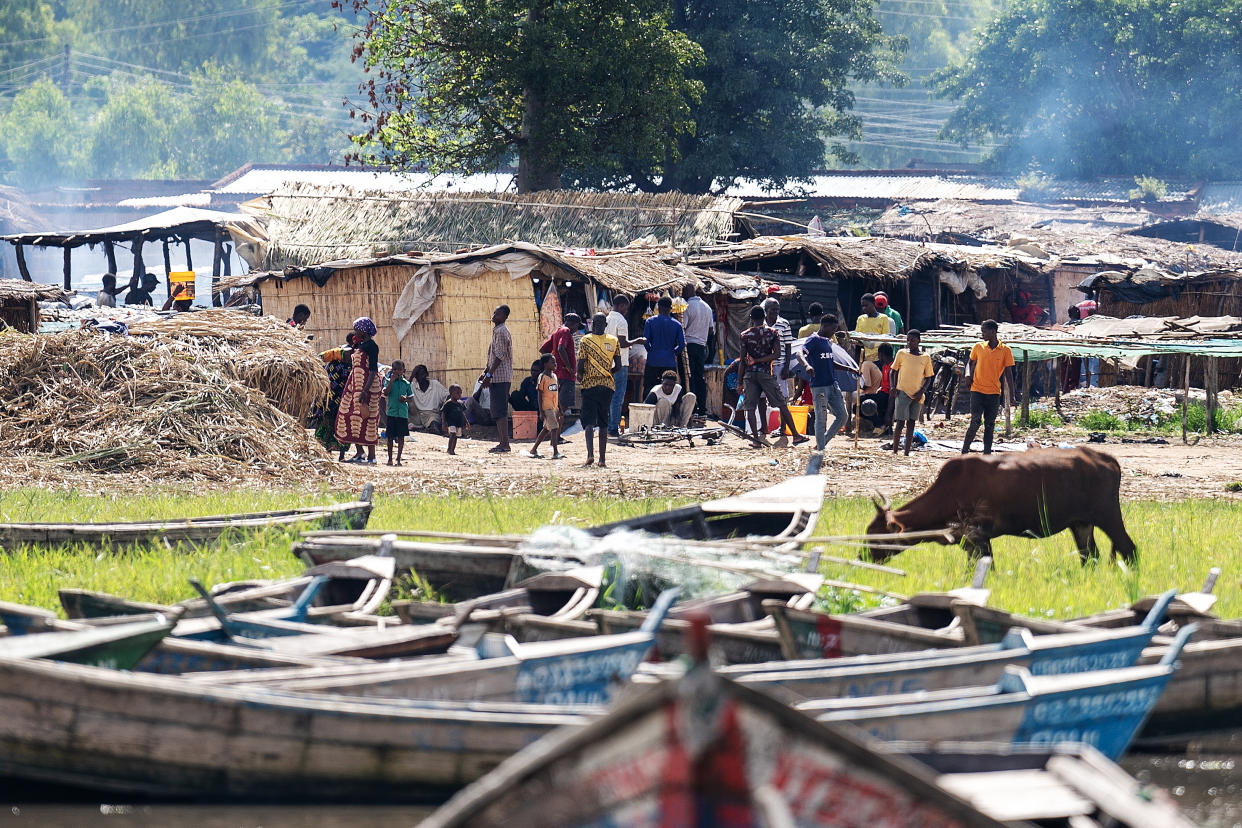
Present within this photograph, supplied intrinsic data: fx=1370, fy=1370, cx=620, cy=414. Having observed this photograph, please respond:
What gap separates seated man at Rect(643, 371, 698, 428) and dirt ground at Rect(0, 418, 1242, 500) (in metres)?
0.74

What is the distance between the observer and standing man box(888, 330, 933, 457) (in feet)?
50.5

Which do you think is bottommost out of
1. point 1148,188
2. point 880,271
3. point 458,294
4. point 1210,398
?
point 1210,398

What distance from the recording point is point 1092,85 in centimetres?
4831

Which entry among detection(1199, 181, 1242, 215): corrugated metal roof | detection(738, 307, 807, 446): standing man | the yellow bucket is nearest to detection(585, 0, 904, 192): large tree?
detection(1199, 181, 1242, 215): corrugated metal roof

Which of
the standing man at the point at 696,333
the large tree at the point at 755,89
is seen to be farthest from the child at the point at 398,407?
the large tree at the point at 755,89

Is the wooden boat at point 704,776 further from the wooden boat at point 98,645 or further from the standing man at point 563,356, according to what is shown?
the standing man at point 563,356

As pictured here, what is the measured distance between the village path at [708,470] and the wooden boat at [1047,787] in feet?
25.7

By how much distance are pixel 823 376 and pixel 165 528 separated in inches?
320

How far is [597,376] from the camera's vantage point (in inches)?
561

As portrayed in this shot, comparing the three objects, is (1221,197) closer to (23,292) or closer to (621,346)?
(621,346)

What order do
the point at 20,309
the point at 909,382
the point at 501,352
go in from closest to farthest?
the point at 909,382, the point at 501,352, the point at 20,309

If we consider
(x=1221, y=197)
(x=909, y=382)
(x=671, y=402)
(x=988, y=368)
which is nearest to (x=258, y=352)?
(x=671, y=402)

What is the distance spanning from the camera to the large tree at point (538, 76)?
26.6 m

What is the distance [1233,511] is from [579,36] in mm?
18428
